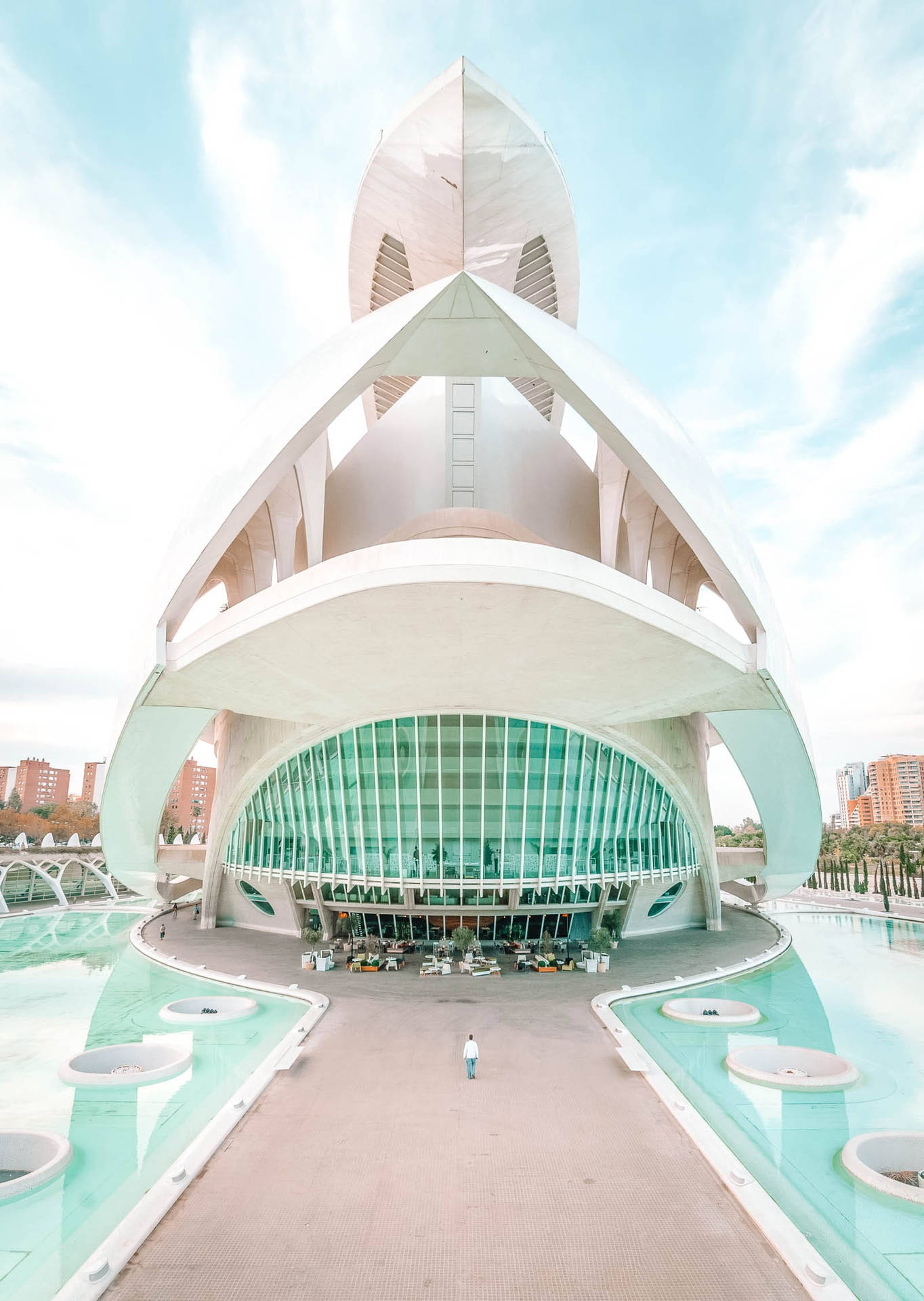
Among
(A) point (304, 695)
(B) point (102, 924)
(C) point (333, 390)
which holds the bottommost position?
(B) point (102, 924)

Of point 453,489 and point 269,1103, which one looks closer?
point 269,1103

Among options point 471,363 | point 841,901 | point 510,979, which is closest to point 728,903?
point 841,901

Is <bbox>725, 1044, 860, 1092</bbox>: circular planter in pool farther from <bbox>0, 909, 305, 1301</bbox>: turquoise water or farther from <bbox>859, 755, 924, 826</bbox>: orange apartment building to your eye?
<bbox>859, 755, 924, 826</bbox>: orange apartment building

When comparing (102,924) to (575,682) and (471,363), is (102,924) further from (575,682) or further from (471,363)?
(471,363)

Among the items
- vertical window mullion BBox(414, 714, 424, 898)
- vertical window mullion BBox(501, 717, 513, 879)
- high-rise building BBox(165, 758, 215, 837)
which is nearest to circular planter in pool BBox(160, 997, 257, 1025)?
vertical window mullion BBox(414, 714, 424, 898)

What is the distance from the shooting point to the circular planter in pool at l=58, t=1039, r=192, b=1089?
12312 mm

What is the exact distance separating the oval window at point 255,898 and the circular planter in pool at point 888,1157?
22.6 m

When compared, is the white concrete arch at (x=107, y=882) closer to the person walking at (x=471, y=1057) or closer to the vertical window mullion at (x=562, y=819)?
the vertical window mullion at (x=562, y=819)

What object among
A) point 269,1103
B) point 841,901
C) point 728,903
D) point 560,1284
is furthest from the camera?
point 841,901

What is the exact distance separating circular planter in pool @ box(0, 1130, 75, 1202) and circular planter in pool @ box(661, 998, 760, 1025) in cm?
1220

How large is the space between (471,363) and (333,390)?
321cm

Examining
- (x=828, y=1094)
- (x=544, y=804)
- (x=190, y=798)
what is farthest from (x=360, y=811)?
(x=190, y=798)

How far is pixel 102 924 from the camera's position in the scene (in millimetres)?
33188

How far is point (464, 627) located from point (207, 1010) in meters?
12.0
